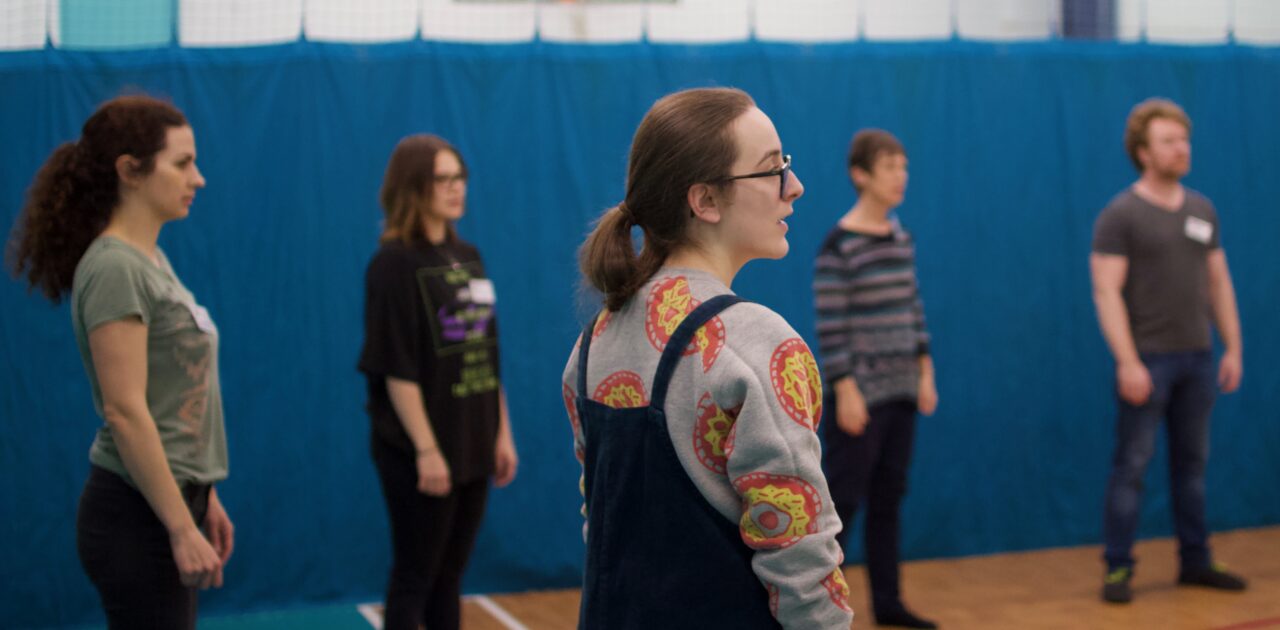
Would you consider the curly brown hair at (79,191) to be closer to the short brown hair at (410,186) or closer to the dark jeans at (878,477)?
the short brown hair at (410,186)

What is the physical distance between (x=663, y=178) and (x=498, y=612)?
3.00 metres

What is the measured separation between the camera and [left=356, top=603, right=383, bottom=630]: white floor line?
4.03m

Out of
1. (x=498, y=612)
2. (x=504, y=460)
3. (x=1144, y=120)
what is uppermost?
(x=1144, y=120)

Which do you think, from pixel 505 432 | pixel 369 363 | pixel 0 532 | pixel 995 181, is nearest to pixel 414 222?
pixel 369 363

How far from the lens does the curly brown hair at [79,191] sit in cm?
203

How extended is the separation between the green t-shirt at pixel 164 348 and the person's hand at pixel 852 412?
6.24 feet

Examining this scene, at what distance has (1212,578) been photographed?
4.11 metres

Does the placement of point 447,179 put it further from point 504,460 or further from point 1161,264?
point 1161,264

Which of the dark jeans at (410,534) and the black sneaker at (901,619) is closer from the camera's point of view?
the dark jeans at (410,534)

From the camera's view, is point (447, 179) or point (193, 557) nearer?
point (193, 557)

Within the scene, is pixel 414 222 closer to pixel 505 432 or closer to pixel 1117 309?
pixel 505 432

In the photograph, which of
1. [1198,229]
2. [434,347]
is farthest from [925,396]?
[434,347]

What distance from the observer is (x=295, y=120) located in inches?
165

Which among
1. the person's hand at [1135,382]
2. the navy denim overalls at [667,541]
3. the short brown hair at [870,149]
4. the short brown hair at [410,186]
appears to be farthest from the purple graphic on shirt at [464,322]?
the person's hand at [1135,382]
